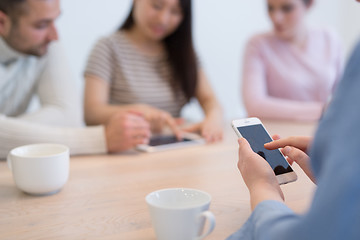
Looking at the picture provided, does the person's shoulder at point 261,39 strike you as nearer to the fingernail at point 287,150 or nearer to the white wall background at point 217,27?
the white wall background at point 217,27

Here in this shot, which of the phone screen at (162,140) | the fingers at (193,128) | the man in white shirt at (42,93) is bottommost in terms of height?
the fingers at (193,128)

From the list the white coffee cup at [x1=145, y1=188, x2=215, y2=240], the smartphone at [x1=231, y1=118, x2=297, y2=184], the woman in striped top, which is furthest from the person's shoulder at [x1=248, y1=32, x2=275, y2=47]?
the white coffee cup at [x1=145, y1=188, x2=215, y2=240]

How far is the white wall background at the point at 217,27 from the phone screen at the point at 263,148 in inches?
77.7

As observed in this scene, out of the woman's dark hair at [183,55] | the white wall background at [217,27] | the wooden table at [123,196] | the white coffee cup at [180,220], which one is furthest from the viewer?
the white wall background at [217,27]

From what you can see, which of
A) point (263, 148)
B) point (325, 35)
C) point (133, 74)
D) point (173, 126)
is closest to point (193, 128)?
point (173, 126)

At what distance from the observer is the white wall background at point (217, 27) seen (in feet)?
8.20

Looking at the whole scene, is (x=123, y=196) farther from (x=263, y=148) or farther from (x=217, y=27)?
(x=217, y=27)

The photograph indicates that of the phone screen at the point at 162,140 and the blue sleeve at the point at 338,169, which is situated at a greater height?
the blue sleeve at the point at 338,169

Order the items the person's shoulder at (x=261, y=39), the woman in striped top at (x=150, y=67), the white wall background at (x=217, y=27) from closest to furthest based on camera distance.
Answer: the woman in striped top at (x=150, y=67), the person's shoulder at (x=261, y=39), the white wall background at (x=217, y=27)

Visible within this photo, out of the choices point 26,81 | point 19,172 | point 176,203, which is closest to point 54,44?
point 26,81

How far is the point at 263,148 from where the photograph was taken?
28.1 inches

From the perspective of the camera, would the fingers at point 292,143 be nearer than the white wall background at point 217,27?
Yes

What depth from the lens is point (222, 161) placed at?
1.00m

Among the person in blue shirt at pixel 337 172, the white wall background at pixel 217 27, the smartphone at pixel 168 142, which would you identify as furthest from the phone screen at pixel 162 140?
the white wall background at pixel 217 27
